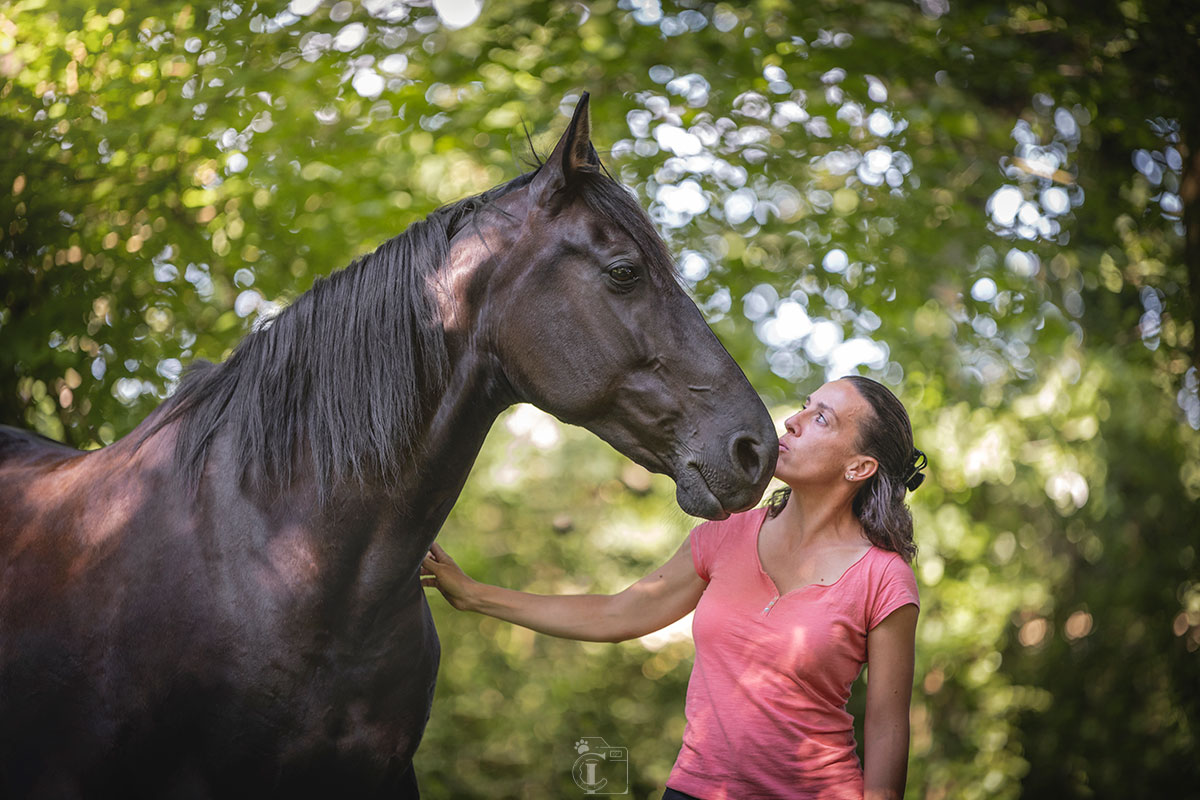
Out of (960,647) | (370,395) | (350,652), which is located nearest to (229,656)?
(350,652)

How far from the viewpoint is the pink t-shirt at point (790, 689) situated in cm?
183

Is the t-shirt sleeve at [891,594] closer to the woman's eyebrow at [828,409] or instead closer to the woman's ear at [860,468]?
the woman's ear at [860,468]

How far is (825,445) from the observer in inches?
79.4

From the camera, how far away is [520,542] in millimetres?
5633

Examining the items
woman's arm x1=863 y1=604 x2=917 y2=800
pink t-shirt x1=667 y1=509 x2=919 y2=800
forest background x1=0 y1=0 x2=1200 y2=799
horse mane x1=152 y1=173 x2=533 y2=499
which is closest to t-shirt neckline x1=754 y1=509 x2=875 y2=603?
pink t-shirt x1=667 y1=509 x2=919 y2=800

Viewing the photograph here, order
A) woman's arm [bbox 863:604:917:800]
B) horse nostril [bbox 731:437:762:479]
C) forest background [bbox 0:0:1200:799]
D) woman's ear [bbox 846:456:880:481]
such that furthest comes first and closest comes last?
forest background [bbox 0:0:1200:799], woman's ear [bbox 846:456:880:481], woman's arm [bbox 863:604:917:800], horse nostril [bbox 731:437:762:479]

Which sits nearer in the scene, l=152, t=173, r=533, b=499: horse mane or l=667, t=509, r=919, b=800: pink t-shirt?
l=152, t=173, r=533, b=499: horse mane

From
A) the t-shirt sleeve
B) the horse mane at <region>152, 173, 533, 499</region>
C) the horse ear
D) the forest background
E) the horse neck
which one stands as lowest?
the forest background

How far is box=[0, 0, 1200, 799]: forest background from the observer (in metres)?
3.65

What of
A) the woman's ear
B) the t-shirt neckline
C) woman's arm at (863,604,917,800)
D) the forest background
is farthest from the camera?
the forest background

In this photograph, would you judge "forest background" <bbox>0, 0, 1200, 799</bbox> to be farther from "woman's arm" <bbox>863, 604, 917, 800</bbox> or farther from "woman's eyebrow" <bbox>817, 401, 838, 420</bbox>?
"woman's arm" <bbox>863, 604, 917, 800</bbox>

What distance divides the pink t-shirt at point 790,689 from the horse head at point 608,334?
0.38 metres

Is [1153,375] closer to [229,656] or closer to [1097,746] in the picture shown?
[1097,746]

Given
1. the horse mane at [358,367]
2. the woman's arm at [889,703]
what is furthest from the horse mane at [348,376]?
the woman's arm at [889,703]
